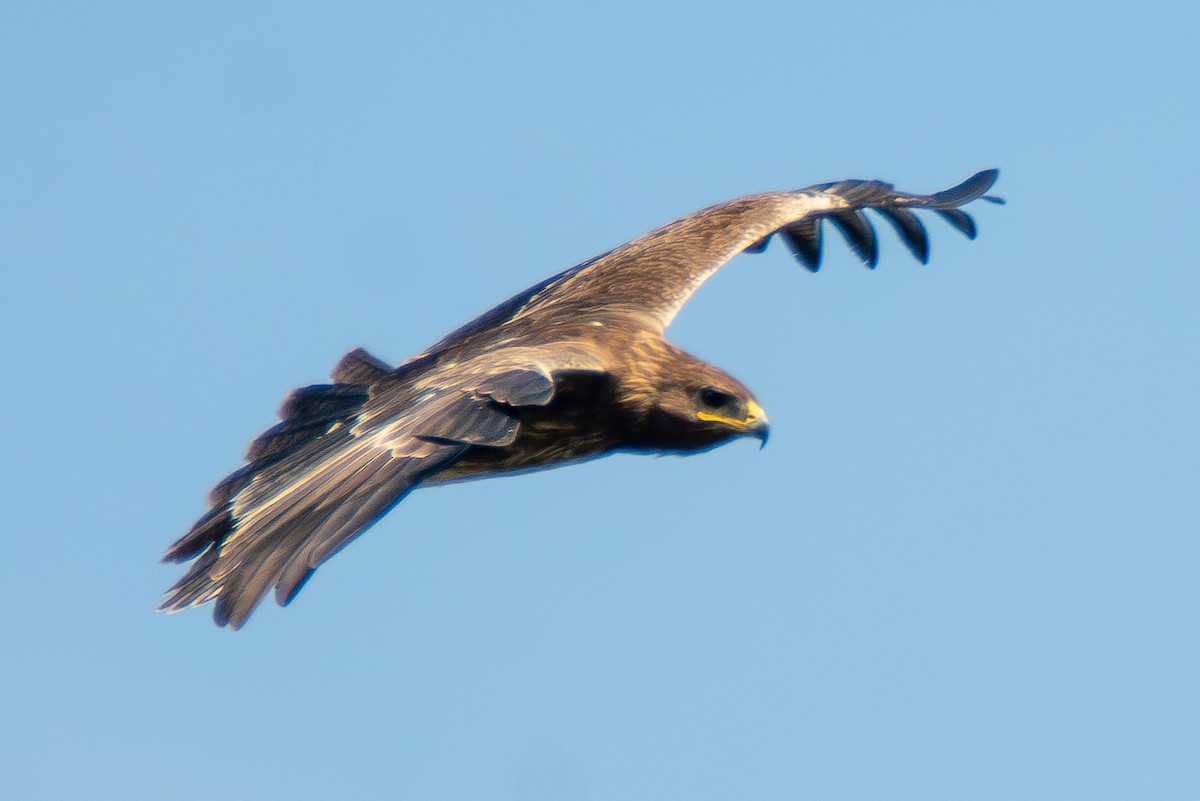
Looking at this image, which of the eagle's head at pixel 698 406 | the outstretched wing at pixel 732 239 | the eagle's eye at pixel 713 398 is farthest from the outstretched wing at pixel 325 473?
the outstretched wing at pixel 732 239

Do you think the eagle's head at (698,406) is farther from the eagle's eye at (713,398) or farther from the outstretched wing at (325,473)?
the outstretched wing at (325,473)

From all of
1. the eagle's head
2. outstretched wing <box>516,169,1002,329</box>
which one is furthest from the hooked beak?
outstretched wing <box>516,169,1002,329</box>

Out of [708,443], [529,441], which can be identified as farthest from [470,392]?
[708,443]

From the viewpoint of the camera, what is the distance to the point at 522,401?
25.0 feet

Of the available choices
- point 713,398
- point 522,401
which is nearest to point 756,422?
Answer: point 713,398

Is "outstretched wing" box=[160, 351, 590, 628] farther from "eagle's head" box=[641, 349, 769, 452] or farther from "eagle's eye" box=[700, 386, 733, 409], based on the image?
"eagle's eye" box=[700, 386, 733, 409]

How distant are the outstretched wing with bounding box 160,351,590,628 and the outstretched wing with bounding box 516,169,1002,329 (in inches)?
65.2

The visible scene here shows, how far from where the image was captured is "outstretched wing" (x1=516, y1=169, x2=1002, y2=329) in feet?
34.1

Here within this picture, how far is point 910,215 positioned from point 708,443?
3.60m

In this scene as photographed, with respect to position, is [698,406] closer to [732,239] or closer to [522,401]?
[522,401]

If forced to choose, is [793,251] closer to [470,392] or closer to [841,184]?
[841,184]

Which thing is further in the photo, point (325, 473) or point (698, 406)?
point (698, 406)

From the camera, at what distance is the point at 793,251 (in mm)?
12453

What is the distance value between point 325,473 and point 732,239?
4.09 m
